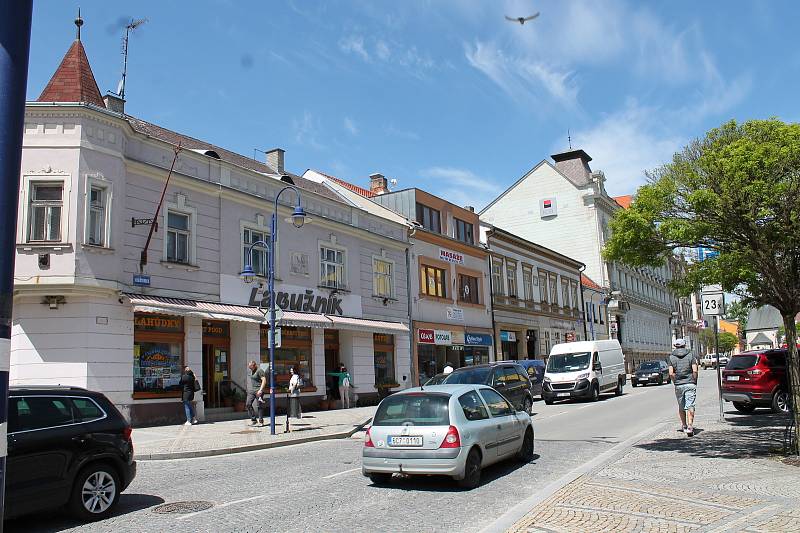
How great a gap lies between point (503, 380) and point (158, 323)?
10.2 m

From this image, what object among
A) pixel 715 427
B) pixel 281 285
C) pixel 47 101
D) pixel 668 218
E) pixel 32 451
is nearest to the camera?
pixel 32 451

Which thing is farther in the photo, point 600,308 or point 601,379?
point 600,308

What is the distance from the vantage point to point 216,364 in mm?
21750

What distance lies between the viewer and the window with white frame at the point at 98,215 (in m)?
17.9

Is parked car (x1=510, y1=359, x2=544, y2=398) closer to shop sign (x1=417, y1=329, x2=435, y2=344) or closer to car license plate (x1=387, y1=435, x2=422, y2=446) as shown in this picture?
shop sign (x1=417, y1=329, x2=435, y2=344)

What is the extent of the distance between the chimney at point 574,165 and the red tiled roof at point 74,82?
48.4m

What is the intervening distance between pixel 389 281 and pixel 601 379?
1007cm

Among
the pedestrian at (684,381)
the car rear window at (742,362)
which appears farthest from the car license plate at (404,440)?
the car rear window at (742,362)

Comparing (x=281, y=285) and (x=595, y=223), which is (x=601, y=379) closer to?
(x=281, y=285)

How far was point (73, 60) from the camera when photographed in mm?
20156

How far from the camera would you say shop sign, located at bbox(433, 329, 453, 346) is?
33.2 metres

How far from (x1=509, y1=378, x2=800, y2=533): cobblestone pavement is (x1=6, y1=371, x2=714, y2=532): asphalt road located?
74cm

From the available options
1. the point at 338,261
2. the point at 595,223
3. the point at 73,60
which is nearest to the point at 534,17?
the point at 73,60

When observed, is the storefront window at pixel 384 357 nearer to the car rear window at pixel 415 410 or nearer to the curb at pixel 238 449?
the curb at pixel 238 449
